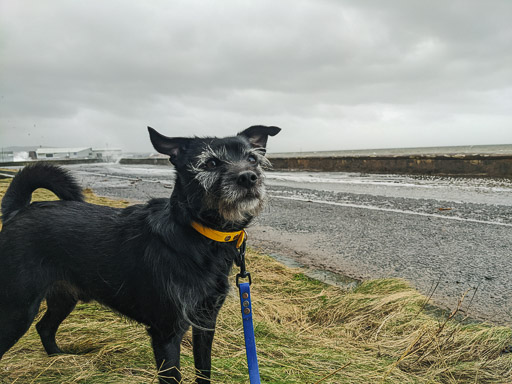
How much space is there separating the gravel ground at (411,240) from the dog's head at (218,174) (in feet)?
4.08

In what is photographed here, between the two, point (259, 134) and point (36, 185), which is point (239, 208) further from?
point (36, 185)

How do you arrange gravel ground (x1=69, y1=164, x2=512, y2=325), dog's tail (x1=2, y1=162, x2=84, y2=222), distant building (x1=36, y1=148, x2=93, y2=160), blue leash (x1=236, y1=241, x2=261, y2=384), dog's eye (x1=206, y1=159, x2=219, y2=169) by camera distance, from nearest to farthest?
blue leash (x1=236, y1=241, x2=261, y2=384) → dog's eye (x1=206, y1=159, x2=219, y2=169) → dog's tail (x1=2, y1=162, x2=84, y2=222) → gravel ground (x1=69, y1=164, x2=512, y2=325) → distant building (x1=36, y1=148, x2=93, y2=160)

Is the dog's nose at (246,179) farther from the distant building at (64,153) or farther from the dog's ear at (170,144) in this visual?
the distant building at (64,153)

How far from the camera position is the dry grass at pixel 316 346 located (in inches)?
87.4

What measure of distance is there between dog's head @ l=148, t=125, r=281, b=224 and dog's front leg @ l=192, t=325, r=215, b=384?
74cm

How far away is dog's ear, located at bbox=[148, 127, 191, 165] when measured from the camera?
245cm

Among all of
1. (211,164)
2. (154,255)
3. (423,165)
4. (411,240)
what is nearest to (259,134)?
(211,164)

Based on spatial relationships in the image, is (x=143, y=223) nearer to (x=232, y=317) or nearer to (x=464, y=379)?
(x=232, y=317)

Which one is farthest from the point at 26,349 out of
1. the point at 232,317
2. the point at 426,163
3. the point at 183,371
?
the point at 426,163

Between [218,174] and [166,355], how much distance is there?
3.70 ft

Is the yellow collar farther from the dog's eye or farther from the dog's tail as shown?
the dog's tail

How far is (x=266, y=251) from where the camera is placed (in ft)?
18.1

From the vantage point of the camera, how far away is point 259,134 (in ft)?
9.62

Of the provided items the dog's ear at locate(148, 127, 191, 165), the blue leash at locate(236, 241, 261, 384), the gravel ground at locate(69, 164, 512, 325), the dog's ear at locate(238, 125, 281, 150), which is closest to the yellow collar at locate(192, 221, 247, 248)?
the blue leash at locate(236, 241, 261, 384)
